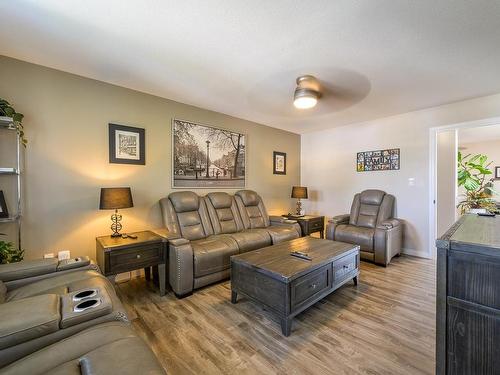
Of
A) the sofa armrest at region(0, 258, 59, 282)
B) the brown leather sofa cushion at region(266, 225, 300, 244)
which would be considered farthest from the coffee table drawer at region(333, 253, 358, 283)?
the sofa armrest at region(0, 258, 59, 282)

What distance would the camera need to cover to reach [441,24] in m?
1.76

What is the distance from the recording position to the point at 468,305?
106 centimetres

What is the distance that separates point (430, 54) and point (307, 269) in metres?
2.29

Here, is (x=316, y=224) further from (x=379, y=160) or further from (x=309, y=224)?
(x=379, y=160)

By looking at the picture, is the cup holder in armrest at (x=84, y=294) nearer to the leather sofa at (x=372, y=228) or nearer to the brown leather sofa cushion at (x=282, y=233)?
the brown leather sofa cushion at (x=282, y=233)

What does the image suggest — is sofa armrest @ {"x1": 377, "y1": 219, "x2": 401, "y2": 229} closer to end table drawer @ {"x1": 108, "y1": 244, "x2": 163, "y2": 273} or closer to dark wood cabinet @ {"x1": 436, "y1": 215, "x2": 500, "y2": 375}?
dark wood cabinet @ {"x1": 436, "y1": 215, "x2": 500, "y2": 375}

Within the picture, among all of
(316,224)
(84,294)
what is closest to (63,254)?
(84,294)

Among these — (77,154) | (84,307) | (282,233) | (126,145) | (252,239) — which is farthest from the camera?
(282,233)

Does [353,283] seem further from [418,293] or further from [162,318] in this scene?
[162,318]

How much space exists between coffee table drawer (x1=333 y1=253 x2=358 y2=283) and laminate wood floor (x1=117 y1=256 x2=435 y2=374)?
0.71 ft

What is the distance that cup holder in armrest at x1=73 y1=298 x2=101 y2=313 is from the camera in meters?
1.18

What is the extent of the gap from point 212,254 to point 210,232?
66 cm

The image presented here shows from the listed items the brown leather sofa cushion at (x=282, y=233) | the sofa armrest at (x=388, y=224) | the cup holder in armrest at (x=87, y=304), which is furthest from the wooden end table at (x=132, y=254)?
the sofa armrest at (x=388, y=224)

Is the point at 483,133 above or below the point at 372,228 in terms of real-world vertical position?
above
